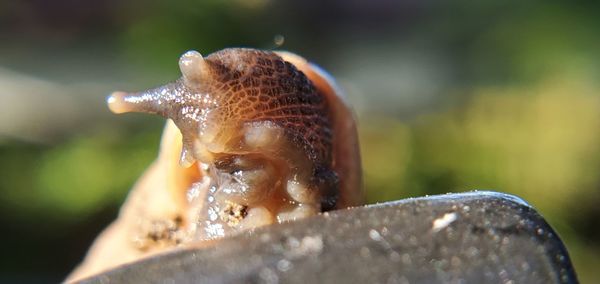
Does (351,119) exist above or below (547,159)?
above

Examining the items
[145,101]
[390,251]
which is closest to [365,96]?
[145,101]

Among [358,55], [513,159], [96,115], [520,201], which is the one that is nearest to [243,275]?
[520,201]

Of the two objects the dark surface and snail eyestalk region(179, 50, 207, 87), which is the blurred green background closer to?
snail eyestalk region(179, 50, 207, 87)

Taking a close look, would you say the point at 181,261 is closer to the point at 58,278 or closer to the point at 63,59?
the point at 58,278

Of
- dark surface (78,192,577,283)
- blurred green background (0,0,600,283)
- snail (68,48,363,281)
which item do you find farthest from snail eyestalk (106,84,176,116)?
blurred green background (0,0,600,283)

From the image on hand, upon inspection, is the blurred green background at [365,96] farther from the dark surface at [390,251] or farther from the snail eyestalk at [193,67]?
the dark surface at [390,251]

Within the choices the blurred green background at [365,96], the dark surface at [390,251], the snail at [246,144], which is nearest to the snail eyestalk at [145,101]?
the snail at [246,144]
